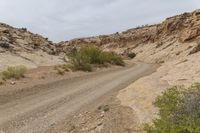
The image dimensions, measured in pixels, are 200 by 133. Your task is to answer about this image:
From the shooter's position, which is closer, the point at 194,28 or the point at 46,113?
the point at 46,113

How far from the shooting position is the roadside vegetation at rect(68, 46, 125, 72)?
40066 mm

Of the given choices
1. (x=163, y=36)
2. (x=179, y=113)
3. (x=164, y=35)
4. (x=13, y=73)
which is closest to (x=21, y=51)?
(x=13, y=73)

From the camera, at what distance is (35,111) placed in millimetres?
16125

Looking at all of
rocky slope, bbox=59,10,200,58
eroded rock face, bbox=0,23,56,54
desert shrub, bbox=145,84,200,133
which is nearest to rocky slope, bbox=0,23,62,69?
eroded rock face, bbox=0,23,56,54

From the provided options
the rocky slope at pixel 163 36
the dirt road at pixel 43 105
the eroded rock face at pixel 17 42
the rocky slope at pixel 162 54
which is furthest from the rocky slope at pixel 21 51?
the rocky slope at pixel 163 36

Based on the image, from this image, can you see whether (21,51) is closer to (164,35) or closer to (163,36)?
(163,36)

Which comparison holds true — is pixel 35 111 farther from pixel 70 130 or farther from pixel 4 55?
pixel 4 55

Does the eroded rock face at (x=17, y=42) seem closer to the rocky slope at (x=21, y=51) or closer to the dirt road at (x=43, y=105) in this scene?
the rocky slope at (x=21, y=51)

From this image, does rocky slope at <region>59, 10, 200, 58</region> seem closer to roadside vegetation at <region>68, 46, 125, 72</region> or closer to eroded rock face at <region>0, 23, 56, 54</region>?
roadside vegetation at <region>68, 46, 125, 72</region>

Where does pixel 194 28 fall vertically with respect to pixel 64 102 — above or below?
above

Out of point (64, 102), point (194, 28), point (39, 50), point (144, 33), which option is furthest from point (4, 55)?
point (144, 33)

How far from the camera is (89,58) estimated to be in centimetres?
4575

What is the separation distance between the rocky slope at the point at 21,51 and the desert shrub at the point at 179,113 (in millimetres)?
26441

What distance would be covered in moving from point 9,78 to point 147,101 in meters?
14.1
